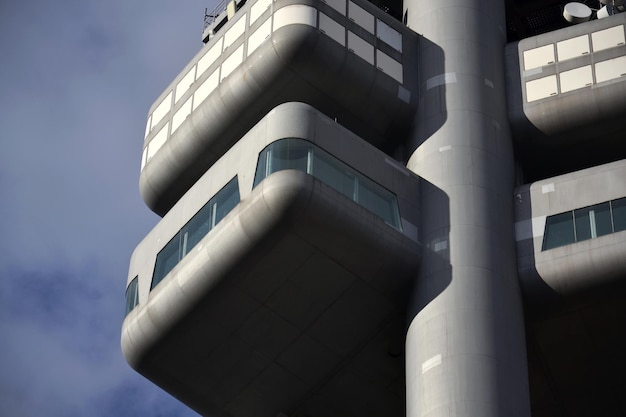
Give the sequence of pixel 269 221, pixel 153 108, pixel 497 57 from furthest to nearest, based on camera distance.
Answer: pixel 153 108, pixel 497 57, pixel 269 221

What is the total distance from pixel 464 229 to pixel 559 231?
3073 millimetres

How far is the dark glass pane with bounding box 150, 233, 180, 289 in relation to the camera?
51000mm

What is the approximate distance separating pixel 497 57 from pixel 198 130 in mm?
11245

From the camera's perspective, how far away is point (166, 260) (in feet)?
169

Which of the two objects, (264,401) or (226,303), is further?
(264,401)

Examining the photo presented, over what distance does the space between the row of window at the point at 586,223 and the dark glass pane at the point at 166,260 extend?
40.6 ft

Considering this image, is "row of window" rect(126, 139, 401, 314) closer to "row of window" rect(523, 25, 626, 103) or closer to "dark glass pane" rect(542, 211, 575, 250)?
"dark glass pane" rect(542, 211, 575, 250)

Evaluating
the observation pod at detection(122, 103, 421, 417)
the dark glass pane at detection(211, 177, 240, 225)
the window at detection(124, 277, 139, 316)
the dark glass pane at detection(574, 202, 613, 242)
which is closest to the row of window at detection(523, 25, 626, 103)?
the dark glass pane at detection(574, 202, 613, 242)

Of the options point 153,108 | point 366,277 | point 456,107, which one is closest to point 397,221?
point 366,277

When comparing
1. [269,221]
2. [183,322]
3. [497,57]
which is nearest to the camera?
[269,221]

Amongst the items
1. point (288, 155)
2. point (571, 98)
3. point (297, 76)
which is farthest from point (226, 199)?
point (571, 98)

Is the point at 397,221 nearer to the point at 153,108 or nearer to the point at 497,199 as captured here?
the point at 497,199

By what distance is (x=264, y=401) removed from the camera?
52.3 meters

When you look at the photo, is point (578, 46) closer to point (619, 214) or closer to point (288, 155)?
point (619, 214)
